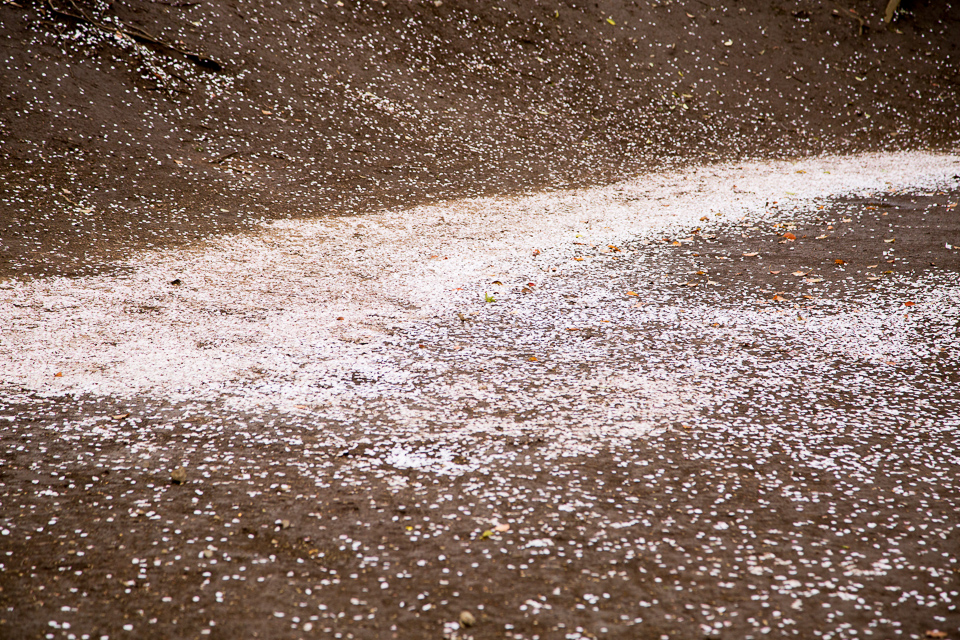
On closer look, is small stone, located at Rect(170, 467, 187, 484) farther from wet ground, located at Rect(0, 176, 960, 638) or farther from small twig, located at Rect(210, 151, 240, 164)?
small twig, located at Rect(210, 151, 240, 164)

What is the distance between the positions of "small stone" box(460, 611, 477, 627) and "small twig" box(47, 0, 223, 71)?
26.9ft

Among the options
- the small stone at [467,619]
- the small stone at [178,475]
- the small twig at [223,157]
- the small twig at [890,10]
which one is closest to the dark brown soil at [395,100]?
the small twig at [223,157]

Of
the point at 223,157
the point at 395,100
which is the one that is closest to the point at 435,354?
the point at 223,157

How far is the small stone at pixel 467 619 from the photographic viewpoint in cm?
190

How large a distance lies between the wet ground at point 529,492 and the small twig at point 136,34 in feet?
20.3

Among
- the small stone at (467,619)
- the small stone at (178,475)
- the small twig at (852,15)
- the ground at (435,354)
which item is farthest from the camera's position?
the small twig at (852,15)

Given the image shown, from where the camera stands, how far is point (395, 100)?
867 cm

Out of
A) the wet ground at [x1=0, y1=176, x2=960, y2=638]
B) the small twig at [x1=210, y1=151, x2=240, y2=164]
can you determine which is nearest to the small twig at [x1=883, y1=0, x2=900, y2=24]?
the wet ground at [x1=0, y1=176, x2=960, y2=638]

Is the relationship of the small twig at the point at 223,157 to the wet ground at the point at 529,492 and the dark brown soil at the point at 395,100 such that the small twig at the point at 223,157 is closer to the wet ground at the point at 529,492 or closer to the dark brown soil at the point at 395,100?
the dark brown soil at the point at 395,100

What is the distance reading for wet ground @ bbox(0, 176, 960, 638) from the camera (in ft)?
6.39

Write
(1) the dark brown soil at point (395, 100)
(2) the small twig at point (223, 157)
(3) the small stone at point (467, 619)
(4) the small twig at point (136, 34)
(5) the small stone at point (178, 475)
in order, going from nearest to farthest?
(3) the small stone at point (467, 619)
(5) the small stone at point (178, 475)
(1) the dark brown soil at point (395, 100)
(2) the small twig at point (223, 157)
(4) the small twig at point (136, 34)

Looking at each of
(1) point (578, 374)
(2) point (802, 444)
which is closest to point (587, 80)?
(1) point (578, 374)

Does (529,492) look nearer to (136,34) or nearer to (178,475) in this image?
(178,475)

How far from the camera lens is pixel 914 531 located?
2.28 m
